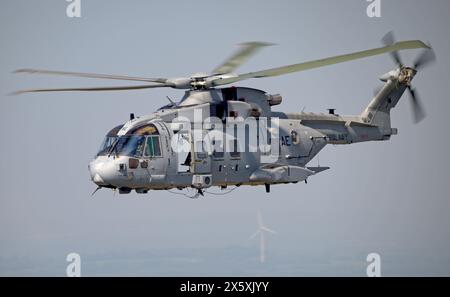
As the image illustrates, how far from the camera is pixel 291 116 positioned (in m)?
28.0

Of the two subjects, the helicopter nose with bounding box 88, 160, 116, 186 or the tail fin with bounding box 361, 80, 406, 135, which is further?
the tail fin with bounding box 361, 80, 406, 135

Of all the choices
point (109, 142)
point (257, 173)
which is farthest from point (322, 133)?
point (109, 142)

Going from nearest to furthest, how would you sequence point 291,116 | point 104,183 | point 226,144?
point 104,183, point 226,144, point 291,116

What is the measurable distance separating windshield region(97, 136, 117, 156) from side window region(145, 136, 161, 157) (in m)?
0.88

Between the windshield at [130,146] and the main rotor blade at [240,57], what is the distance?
9.73 ft

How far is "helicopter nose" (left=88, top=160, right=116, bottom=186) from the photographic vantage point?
2412cm

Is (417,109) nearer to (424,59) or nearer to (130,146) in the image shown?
(424,59)

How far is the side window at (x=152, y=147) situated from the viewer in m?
24.7

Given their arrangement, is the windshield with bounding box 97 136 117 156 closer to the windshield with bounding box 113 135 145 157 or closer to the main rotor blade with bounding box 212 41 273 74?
the windshield with bounding box 113 135 145 157

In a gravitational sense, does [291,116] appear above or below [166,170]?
above

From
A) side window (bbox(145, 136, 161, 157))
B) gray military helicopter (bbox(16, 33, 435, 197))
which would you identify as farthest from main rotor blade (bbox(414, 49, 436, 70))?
side window (bbox(145, 136, 161, 157))

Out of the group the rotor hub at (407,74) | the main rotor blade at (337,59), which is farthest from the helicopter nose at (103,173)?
the rotor hub at (407,74)

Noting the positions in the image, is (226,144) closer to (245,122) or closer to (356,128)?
(245,122)

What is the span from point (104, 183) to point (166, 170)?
162 cm
